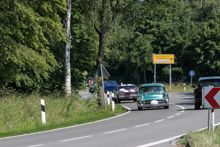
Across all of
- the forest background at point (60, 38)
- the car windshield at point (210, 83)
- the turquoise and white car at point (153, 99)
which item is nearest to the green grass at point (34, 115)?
the forest background at point (60, 38)

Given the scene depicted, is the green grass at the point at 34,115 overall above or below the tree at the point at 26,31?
below

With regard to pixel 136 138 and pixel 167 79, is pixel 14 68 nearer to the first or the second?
pixel 136 138

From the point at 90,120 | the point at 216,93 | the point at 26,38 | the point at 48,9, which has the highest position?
the point at 48,9

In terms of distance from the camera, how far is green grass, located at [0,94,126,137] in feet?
57.8

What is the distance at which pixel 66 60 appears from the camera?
26172mm

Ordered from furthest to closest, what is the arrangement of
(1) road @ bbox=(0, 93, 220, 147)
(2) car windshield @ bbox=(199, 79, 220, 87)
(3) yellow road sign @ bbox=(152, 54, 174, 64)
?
(3) yellow road sign @ bbox=(152, 54, 174, 64)
(2) car windshield @ bbox=(199, 79, 220, 87)
(1) road @ bbox=(0, 93, 220, 147)

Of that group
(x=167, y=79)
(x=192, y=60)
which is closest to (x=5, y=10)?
(x=192, y=60)

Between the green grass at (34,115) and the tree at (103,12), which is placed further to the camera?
the tree at (103,12)

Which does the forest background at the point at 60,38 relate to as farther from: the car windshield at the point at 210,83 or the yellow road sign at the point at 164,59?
the car windshield at the point at 210,83

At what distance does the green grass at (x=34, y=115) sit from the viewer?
17625 millimetres

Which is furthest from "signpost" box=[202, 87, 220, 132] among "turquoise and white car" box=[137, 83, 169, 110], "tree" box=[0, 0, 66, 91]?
"turquoise and white car" box=[137, 83, 169, 110]

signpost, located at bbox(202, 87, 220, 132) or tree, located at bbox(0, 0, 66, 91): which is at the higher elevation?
tree, located at bbox(0, 0, 66, 91)

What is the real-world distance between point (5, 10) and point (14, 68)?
360 centimetres

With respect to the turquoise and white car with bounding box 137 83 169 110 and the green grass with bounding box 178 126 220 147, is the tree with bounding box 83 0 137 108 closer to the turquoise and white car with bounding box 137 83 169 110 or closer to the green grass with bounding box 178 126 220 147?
the turquoise and white car with bounding box 137 83 169 110
